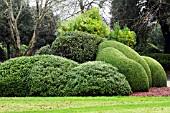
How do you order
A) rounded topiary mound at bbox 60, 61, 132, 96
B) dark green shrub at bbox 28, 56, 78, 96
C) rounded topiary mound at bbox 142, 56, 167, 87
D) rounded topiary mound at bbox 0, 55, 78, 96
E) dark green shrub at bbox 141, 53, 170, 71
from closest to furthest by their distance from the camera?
rounded topiary mound at bbox 60, 61, 132, 96 → dark green shrub at bbox 28, 56, 78, 96 → rounded topiary mound at bbox 0, 55, 78, 96 → rounded topiary mound at bbox 142, 56, 167, 87 → dark green shrub at bbox 141, 53, 170, 71

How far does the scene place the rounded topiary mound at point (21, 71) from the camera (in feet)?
33.4

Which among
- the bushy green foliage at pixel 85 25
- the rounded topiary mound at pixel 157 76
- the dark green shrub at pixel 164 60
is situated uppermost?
the bushy green foliage at pixel 85 25

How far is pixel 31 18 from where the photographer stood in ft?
103

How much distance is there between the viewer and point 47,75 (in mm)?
10086

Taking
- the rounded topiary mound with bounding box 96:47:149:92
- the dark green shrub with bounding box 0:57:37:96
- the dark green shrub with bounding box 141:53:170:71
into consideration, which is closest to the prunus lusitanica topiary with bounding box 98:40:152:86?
the rounded topiary mound with bounding box 96:47:149:92

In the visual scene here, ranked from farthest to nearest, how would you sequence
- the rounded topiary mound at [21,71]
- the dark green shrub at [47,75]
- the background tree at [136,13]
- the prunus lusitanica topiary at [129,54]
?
1. the background tree at [136,13]
2. the prunus lusitanica topiary at [129,54]
3. the rounded topiary mound at [21,71]
4. the dark green shrub at [47,75]

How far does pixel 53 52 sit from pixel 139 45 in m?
14.8

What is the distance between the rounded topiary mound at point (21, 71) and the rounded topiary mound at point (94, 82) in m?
0.51

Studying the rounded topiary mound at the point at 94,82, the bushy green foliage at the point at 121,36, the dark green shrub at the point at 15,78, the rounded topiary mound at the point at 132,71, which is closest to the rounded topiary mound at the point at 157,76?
the rounded topiary mound at the point at 132,71

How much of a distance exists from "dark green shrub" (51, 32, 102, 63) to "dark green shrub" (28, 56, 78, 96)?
1447mm

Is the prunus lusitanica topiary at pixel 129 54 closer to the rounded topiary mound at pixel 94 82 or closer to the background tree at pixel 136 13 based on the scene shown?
the rounded topiary mound at pixel 94 82

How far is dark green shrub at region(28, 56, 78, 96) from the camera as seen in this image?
9.90 m

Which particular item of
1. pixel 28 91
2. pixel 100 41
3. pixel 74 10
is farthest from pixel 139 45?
pixel 28 91

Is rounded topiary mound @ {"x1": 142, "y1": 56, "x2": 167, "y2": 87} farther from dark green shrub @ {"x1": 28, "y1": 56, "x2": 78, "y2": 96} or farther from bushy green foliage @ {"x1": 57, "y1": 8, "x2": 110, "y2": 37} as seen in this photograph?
dark green shrub @ {"x1": 28, "y1": 56, "x2": 78, "y2": 96}
